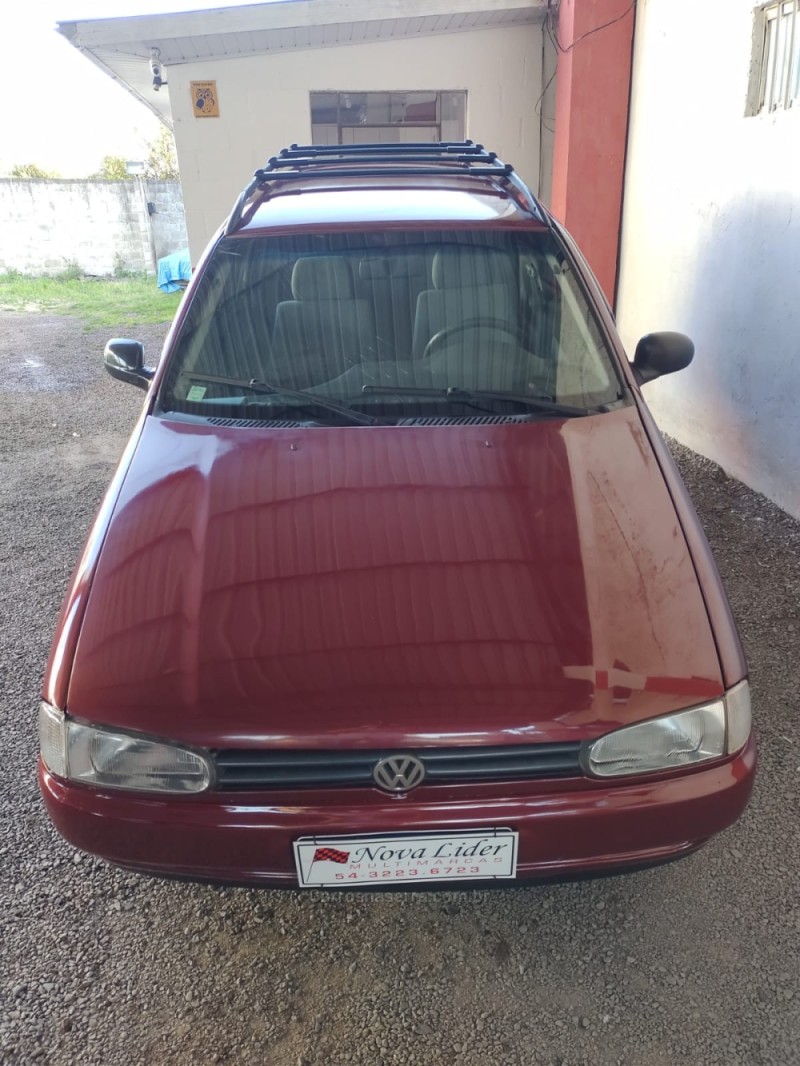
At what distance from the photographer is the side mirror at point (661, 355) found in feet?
8.79

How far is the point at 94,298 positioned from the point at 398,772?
13.0 m

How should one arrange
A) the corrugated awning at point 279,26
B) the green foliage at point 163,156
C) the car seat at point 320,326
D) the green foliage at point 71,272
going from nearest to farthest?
the car seat at point 320,326 → the corrugated awning at point 279,26 → the green foliage at point 71,272 → the green foliage at point 163,156

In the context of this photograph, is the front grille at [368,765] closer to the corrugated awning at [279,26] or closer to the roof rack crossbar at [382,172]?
the roof rack crossbar at [382,172]

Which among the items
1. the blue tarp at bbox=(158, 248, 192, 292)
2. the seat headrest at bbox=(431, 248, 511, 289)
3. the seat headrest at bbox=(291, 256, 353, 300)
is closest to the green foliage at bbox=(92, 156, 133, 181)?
the blue tarp at bbox=(158, 248, 192, 292)

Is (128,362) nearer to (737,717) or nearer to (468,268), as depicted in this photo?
(468,268)

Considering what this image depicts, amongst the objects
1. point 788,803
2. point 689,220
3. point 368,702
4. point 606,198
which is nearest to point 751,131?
point 689,220

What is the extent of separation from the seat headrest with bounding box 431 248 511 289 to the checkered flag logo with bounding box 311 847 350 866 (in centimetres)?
176

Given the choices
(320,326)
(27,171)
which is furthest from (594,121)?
(27,171)

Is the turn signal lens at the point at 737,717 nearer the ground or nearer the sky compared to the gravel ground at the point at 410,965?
nearer the sky

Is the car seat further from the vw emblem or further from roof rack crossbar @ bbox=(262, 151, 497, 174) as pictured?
the vw emblem

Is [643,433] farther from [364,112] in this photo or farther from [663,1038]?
[364,112]

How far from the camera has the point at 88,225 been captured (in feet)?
49.3

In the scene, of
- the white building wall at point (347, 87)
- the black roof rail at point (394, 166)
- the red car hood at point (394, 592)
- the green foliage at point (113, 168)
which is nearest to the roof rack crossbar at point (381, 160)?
the black roof rail at point (394, 166)

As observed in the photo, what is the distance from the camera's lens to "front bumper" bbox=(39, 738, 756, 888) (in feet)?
5.16
